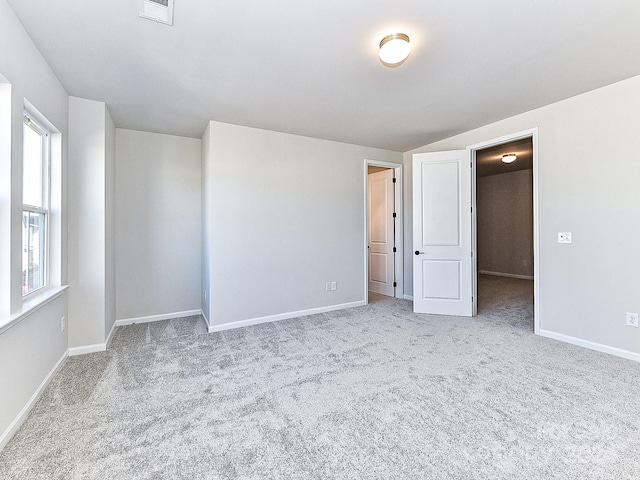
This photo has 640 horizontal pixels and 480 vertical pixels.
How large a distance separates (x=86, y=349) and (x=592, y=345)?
199 inches

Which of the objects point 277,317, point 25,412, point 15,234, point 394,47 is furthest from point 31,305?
point 394,47

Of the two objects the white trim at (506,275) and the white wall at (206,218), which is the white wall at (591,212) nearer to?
the white wall at (206,218)

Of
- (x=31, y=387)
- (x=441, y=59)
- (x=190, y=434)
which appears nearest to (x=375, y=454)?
(x=190, y=434)

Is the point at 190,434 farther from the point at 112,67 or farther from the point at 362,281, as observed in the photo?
the point at 362,281

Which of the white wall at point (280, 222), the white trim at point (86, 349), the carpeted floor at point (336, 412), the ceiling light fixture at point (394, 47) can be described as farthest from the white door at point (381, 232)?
the white trim at point (86, 349)

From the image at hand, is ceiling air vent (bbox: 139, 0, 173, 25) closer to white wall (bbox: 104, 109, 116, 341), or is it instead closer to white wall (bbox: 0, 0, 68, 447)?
white wall (bbox: 0, 0, 68, 447)

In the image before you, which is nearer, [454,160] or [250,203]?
[250,203]

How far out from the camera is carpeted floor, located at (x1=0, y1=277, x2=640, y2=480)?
1525mm

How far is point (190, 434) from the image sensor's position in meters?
1.77

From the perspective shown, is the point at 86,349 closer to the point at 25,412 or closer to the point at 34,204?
the point at 25,412

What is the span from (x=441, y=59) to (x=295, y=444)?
9.41 ft

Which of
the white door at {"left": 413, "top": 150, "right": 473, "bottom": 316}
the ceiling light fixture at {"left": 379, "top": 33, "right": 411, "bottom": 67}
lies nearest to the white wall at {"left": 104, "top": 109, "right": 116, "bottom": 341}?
the ceiling light fixture at {"left": 379, "top": 33, "right": 411, "bottom": 67}

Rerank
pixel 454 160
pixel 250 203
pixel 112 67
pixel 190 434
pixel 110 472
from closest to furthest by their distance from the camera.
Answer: pixel 110 472 → pixel 190 434 → pixel 112 67 → pixel 250 203 → pixel 454 160

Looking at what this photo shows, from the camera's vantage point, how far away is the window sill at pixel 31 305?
5.67 ft
